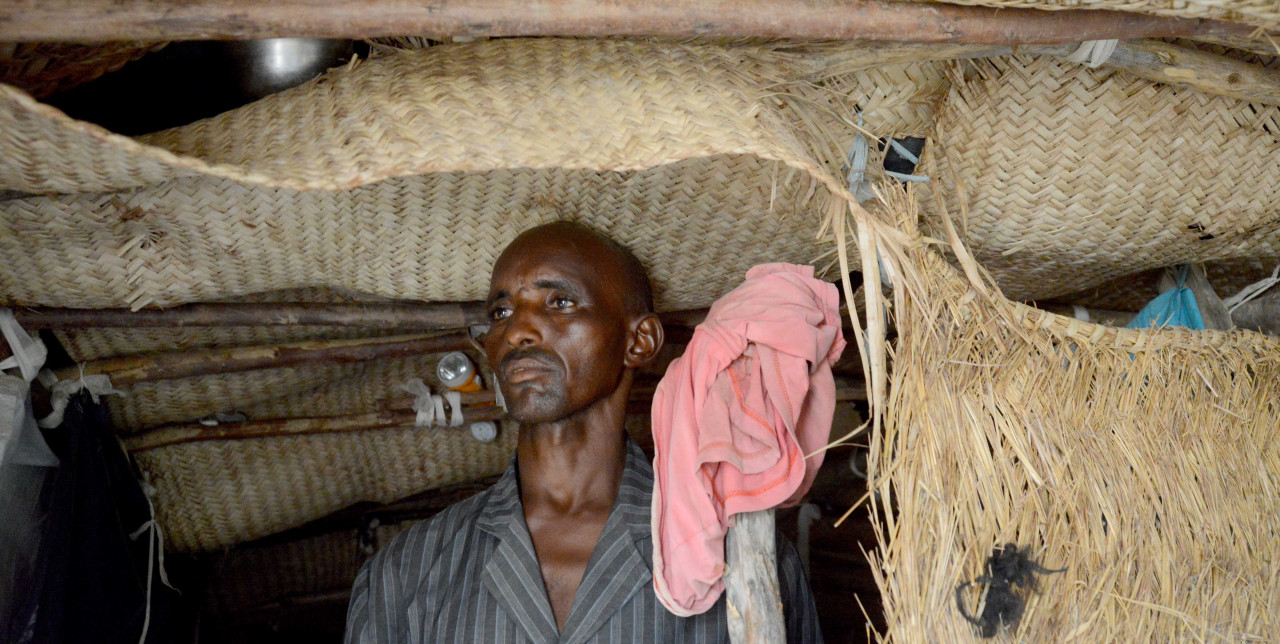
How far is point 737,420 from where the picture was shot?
1428 mm

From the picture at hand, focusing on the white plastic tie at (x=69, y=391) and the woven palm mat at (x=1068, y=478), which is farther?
the white plastic tie at (x=69, y=391)

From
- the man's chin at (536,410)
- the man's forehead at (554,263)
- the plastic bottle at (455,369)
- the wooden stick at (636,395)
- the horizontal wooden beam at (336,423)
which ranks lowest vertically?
the man's chin at (536,410)

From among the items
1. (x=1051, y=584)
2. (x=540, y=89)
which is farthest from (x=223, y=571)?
(x=1051, y=584)

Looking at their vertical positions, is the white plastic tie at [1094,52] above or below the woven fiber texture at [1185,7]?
above

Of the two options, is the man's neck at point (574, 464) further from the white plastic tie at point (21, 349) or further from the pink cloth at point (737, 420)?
the white plastic tie at point (21, 349)

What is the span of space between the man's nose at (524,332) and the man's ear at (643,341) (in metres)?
0.23

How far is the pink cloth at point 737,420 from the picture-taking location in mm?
1405

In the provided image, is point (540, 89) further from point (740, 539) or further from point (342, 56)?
point (740, 539)

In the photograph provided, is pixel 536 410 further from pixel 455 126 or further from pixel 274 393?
pixel 274 393

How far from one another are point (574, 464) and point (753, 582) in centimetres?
66

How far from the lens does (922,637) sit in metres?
1.22

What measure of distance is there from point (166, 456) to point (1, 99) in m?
1.57

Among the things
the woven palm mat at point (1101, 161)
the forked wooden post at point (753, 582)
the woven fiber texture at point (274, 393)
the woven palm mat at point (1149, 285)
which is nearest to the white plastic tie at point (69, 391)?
the woven fiber texture at point (274, 393)

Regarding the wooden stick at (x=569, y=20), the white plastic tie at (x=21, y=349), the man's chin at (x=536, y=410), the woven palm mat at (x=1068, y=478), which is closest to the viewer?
the wooden stick at (x=569, y=20)
